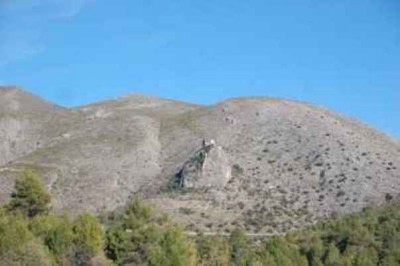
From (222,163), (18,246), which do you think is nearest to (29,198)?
(18,246)

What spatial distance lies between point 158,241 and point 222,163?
137 ft

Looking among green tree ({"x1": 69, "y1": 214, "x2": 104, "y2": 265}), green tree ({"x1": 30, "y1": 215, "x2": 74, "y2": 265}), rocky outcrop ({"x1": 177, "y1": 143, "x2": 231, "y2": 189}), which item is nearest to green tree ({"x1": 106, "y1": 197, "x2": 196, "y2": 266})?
green tree ({"x1": 69, "y1": 214, "x2": 104, "y2": 265})

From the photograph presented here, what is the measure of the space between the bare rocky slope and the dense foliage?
858 cm

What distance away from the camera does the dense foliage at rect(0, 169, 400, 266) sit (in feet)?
261

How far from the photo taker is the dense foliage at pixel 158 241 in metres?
79.6

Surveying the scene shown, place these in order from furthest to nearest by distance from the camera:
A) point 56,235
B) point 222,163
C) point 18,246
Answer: point 222,163 → point 56,235 → point 18,246

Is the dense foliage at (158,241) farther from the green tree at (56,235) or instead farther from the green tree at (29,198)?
the green tree at (29,198)

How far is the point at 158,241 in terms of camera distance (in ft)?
292

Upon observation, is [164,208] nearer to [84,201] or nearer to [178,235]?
[84,201]

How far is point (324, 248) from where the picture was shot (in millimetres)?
97000

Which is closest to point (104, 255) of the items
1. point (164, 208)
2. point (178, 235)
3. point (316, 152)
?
point (178, 235)

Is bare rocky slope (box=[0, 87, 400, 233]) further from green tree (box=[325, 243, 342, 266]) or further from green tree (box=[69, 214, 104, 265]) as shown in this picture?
green tree (box=[69, 214, 104, 265])

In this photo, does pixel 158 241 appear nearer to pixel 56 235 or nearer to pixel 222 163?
pixel 56 235

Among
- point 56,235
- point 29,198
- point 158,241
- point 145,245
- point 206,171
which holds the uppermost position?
point 206,171
